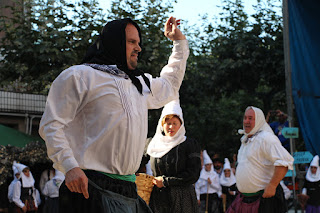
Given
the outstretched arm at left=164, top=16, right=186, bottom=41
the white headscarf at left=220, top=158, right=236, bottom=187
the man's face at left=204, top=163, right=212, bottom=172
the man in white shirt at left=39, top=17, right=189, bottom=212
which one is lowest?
the white headscarf at left=220, top=158, right=236, bottom=187

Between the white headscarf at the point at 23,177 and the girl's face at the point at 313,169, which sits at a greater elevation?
the girl's face at the point at 313,169

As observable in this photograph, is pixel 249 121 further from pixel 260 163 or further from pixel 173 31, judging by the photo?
pixel 173 31

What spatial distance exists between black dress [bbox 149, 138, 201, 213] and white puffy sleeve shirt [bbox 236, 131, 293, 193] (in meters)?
0.84

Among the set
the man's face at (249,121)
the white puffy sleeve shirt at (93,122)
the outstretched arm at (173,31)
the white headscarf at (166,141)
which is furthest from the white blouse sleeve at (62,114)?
the man's face at (249,121)

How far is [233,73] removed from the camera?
68.9 ft

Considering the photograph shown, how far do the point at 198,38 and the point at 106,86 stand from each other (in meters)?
20.4

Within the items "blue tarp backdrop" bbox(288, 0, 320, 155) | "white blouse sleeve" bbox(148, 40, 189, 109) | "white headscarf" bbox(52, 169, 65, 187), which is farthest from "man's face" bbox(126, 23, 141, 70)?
"white headscarf" bbox(52, 169, 65, 187)

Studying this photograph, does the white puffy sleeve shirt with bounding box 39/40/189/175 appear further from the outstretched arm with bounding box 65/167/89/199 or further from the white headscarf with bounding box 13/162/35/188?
the white headscarf with bounding box 13/162/35/188

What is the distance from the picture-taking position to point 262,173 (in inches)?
293

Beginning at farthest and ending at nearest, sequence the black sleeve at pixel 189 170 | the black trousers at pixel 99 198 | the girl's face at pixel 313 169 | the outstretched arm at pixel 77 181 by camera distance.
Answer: the girl's face at pixel 313 169 → the black sleeve at pixel 189 170 → the black trousers at pixel 99 198 → the outstretched arm at pixel 77 181

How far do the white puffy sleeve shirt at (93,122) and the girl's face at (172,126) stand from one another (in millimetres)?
3511

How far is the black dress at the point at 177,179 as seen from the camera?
6781 mm

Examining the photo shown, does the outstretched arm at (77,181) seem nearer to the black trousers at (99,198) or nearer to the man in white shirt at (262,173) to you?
the black trousers at (99,198)

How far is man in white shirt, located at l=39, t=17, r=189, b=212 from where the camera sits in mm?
3330
